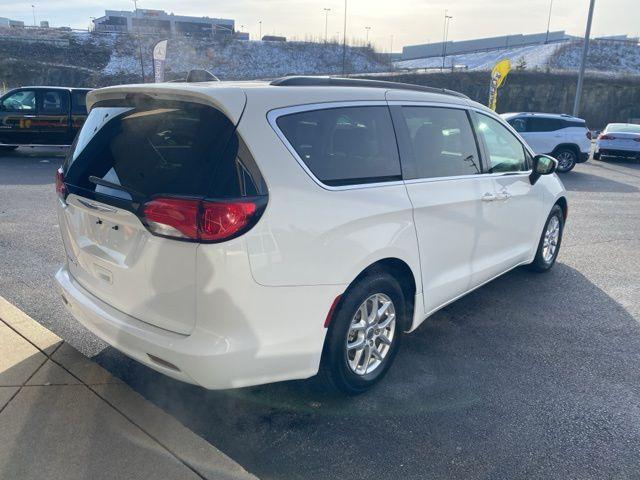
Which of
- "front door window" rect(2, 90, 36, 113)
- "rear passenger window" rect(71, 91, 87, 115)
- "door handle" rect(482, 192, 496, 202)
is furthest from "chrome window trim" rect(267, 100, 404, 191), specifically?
"front door window" rect(2, 90, 36, 113)

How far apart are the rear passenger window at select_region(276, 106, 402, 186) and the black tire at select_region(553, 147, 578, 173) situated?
13828 mm

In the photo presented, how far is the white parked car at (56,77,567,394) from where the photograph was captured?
2406mm

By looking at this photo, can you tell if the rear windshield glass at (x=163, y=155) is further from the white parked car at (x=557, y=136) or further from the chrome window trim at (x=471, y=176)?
the white parked car at (x=557, y=136)

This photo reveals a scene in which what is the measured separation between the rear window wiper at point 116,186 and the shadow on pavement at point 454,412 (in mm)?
1300

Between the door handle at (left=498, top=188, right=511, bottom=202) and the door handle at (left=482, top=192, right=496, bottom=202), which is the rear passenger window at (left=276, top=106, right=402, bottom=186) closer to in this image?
the door handle at (left=482, top=192, right=496, bottom=202)

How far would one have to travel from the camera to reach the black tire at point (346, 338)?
293cm

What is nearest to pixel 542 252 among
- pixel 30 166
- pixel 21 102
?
pixel 30 166

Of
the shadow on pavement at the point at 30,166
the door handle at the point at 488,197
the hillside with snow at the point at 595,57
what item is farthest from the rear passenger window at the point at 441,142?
the hillside with snow at the point at 595,57

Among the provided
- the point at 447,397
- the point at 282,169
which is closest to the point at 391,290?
the point at 447,397

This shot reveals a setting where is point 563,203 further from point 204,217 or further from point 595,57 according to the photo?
point 595,57

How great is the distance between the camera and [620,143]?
17.6 metres

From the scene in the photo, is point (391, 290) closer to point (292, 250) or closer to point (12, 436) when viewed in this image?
point (292, 250)

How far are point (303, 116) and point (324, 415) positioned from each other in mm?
1688

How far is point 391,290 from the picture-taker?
3236 millimetres
